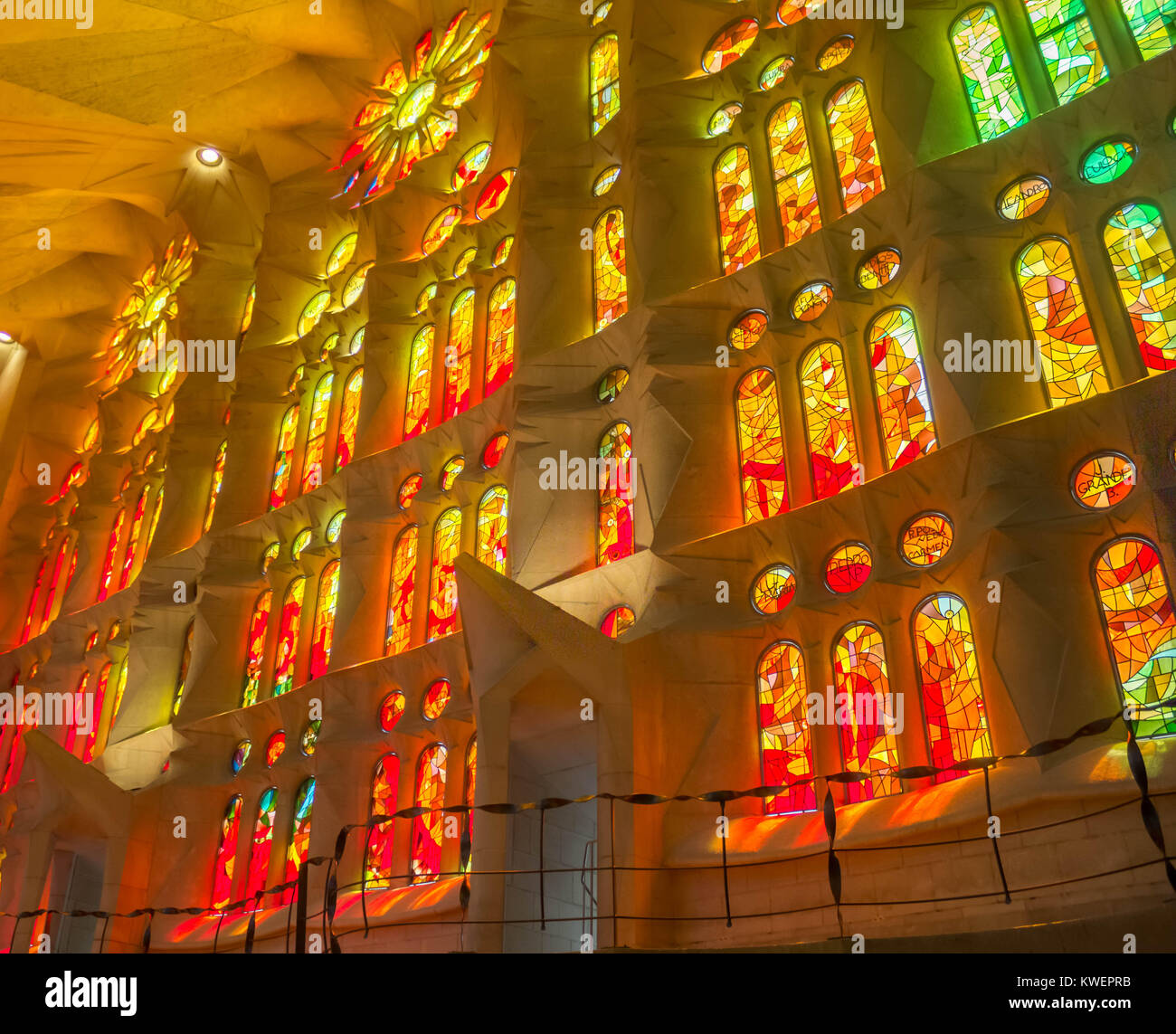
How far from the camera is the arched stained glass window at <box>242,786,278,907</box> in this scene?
17.5m

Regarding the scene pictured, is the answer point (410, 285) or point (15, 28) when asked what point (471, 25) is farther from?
point (15, 28)

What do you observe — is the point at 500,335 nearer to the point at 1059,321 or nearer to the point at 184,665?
the point at 184,665

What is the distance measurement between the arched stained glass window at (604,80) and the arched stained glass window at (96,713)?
15.0m

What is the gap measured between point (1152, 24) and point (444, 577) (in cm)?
1181

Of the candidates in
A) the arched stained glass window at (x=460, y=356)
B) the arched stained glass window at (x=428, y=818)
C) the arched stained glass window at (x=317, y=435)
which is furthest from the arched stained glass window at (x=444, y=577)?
the arched stained glass window at (x=317, y=435)

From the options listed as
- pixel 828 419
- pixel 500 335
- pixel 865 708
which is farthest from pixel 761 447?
pixel 500 335

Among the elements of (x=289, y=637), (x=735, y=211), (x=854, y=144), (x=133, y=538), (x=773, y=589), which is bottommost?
(x=773, y=589)

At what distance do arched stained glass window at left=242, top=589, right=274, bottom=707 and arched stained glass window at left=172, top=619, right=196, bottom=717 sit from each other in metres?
1.04

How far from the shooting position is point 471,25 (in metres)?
22.7

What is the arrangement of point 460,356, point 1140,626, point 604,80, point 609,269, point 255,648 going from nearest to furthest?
1. point 1140,626
2. point 609,269
3. point 604,80
4. point 460,356
5. point 255,648

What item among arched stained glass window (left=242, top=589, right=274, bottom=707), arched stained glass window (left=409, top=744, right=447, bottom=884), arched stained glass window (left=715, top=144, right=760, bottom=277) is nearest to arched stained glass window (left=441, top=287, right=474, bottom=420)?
arched stained glass window (left=242, top=589, right=274, bottom=707)

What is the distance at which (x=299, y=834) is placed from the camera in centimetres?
1728

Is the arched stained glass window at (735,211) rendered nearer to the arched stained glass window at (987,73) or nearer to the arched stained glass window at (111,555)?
the arched stained glass window at (987,73)

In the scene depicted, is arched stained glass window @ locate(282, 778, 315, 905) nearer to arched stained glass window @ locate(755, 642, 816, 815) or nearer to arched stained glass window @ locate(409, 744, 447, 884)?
arched stained glass window @ locate(409, 744, 447, 884)
